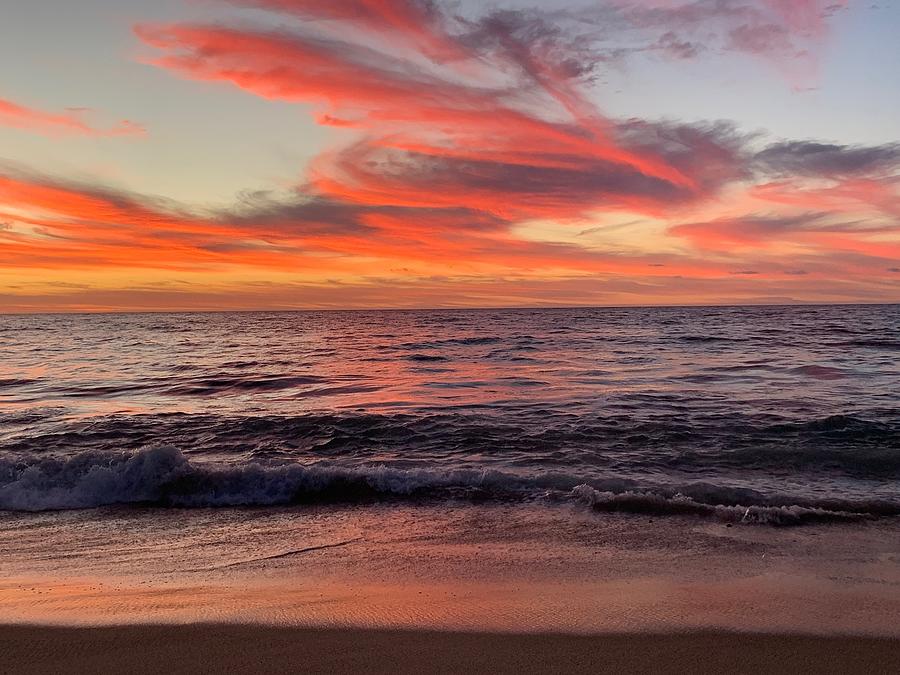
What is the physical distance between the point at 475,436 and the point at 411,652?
8.96m

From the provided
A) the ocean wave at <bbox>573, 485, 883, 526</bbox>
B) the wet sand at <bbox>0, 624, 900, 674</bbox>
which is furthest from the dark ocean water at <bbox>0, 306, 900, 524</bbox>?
the wet sand at <bbox>0, 624, 900, 674</bbox>

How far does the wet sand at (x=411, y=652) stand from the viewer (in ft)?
13.4

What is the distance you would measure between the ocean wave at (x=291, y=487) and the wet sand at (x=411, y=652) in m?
3.71

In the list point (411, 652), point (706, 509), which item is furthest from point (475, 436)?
point (411, 652)

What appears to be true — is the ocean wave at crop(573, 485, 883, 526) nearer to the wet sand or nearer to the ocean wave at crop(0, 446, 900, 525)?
the ocean wave at crop(0, 446, 900, 525)

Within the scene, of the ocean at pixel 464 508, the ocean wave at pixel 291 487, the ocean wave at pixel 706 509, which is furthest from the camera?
the ocean wave at pixel 291 487

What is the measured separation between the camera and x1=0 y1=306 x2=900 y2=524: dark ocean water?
9039 millimetres

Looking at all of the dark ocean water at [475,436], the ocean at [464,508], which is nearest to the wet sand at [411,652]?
the ocean at [464,508]

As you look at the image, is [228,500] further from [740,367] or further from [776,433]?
[740,367]

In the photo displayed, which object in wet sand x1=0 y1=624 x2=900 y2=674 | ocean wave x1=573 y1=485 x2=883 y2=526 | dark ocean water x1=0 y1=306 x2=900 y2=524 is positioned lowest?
dark ocean water x1=0 y1=306 x2=900 y2=524

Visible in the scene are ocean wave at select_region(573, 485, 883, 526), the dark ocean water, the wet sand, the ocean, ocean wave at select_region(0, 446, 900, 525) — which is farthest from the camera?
the dark ocean water

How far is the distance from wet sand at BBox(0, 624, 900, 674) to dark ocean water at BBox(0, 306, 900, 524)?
347 centimetres

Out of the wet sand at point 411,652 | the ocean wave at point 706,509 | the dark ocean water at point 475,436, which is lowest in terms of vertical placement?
the dark ocean water at point 475,436

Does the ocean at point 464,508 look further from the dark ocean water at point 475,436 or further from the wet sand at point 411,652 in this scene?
the wet sand at point 411,652
